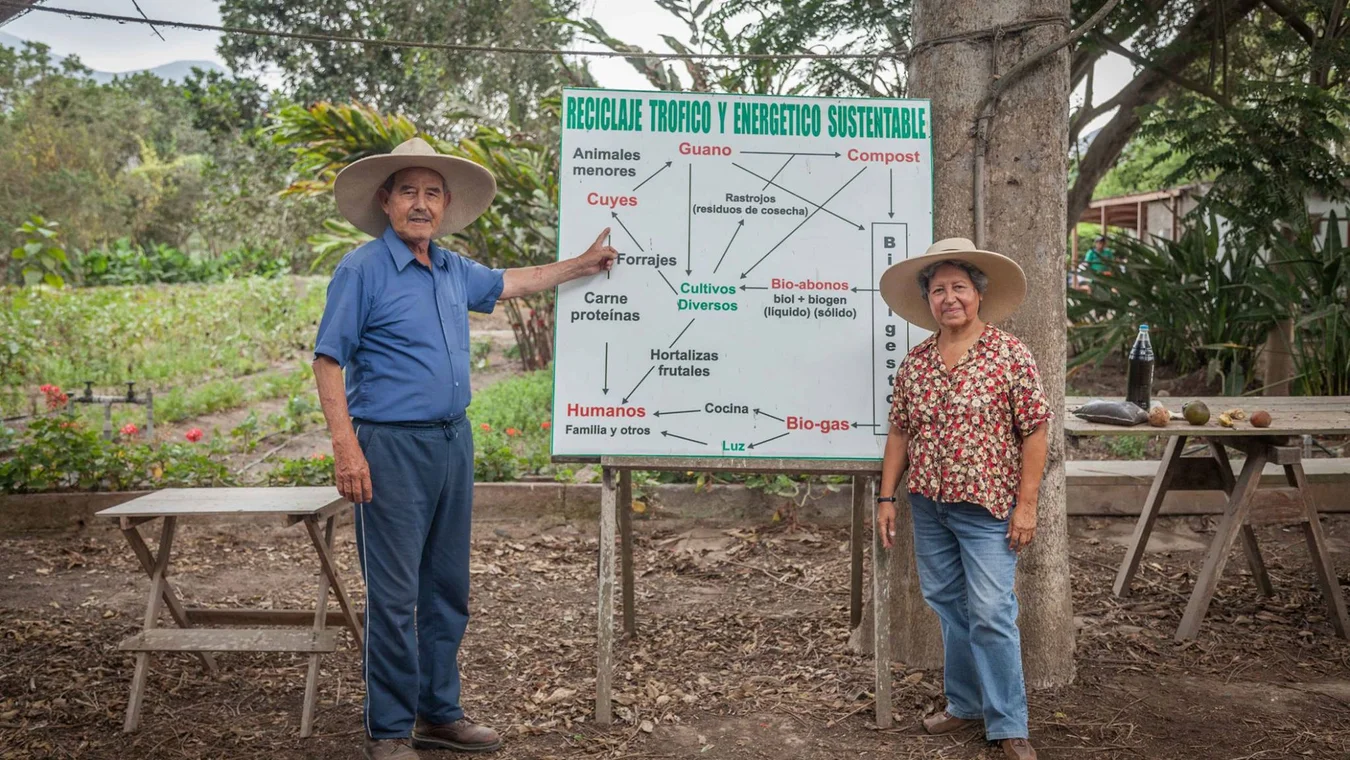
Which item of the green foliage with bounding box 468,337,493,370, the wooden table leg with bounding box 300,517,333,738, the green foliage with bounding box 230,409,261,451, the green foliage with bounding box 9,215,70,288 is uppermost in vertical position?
the green foliage with bounding box 9,215,70,288

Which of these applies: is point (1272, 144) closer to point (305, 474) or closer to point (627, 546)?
point (627, 546)

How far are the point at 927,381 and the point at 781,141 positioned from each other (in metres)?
1.10

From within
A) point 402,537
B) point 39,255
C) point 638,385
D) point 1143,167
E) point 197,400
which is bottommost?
point 402,537

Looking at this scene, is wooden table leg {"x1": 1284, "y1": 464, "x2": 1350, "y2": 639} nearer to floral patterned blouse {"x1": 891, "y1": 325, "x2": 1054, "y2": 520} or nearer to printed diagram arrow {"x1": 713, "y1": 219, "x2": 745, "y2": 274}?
floral patterned blouse {"x1": 891, "y1": 325, "x2": 1054, "y2": 520}

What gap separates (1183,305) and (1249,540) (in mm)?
3937

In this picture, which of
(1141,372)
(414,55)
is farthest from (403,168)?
(414,55)

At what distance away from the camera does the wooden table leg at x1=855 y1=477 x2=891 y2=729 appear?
3914 mm

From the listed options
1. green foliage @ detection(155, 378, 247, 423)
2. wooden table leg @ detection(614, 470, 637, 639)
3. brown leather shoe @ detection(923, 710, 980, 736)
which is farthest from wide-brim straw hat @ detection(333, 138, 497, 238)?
green foliage @ detection(155, 378, 247, 423)

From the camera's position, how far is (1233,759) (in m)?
3.61

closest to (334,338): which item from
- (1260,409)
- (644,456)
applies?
(644,456)

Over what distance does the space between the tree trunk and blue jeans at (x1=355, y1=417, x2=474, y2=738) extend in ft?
6.93

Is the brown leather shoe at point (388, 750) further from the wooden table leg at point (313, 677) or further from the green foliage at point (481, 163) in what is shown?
the green foliage at point (481, 163)

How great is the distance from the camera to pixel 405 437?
11.5ft

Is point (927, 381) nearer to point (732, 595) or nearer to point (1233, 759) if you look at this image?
point (1233, 759)
